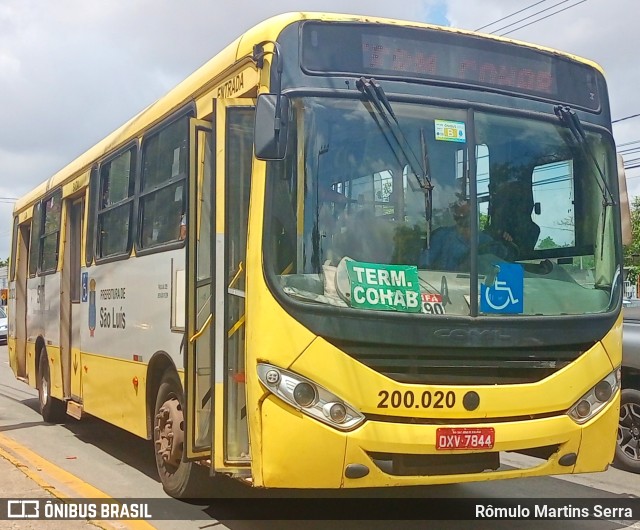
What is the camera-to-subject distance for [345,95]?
5023 millimetres

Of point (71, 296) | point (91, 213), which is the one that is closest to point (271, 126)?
point (91, 213)

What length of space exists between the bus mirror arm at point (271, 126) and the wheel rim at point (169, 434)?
2458mm

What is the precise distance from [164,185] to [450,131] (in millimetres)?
2592

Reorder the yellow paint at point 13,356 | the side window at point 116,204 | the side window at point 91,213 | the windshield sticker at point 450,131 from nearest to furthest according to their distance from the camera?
the windshield sticker at point 450,131 < the side window at point 116,204 < the side window at point 91,213 < the yellow paint at point 13,356

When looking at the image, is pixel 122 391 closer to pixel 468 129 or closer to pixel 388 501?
pixel 388 501

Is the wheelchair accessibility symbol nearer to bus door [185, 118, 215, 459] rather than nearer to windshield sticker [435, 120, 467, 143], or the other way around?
windshield sticker [435, 120, 467, 143]

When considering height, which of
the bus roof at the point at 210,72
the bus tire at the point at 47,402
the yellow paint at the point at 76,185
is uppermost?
the bus roof at the point at 210,72

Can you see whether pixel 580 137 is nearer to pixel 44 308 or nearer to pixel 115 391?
pixel 115 391

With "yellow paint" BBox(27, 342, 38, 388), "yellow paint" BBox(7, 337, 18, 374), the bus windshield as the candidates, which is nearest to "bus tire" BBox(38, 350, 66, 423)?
"yellow paint" BBox(27, 342, 38, 388)

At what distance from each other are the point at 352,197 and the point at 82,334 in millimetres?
5077

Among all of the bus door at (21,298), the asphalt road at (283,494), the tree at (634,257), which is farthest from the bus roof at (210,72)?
the tree at (634,257)

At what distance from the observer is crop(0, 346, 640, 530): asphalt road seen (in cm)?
604

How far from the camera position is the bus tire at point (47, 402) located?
10922mm

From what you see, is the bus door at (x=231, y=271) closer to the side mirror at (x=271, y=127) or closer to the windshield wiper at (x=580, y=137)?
the side mirror at (x=271, y=127)
